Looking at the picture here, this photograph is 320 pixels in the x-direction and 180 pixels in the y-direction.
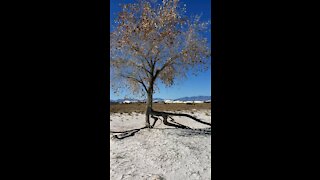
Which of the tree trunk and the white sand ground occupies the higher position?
the tree trunk

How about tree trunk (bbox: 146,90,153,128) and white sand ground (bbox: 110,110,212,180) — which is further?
tree trunk (bbox: 146,90,153,128)

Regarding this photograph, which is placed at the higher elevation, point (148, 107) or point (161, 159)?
point (148, 107)

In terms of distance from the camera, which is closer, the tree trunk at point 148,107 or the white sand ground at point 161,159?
the white sand ground at point 161,159

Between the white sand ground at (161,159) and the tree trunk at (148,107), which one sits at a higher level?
the tree trunk at (148,107)
